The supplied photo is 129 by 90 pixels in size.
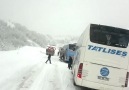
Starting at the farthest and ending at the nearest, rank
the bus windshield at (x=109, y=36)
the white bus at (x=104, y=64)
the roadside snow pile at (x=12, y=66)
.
→ 1. the roadside snow pile at (x=12, y=66)
2. the bus windshield at (x=109, y=36)
3. the white bus at (x=104, y=64)

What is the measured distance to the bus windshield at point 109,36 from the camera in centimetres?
1312

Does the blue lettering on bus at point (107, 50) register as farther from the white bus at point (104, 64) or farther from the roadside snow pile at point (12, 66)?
the roadside snow pile at point (12, 66)

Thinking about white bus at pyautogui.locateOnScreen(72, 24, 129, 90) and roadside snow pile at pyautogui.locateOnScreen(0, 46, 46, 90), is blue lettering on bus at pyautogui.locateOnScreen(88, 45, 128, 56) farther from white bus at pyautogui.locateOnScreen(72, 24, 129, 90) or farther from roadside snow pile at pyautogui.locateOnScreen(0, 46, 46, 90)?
roadside snow pile at pyautogui.locateOnScreen(0, 46, 46, 90)

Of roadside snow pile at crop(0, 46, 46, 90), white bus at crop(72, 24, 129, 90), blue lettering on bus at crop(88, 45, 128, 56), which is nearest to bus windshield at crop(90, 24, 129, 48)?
white bus at crop(72, 24, 129, 90)

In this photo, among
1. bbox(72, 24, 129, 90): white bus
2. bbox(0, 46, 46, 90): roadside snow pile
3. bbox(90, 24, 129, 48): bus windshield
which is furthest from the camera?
bbox(0, 46, 46, 90): roadside snow pile

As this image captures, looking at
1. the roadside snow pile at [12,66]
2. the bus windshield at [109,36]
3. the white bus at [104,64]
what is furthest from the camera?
the roadside snow pile at [12,66]

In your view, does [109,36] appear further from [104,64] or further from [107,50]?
[104,64]

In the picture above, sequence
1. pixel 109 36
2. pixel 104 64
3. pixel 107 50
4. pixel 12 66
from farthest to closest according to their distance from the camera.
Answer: pixel 12 66
pixel 109 36
pixel 107 50
pixel 104 64

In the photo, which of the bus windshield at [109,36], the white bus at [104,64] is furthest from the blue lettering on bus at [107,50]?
the bus windshield at [109,36]

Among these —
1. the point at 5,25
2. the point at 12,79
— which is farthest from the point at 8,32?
the point at 12,79

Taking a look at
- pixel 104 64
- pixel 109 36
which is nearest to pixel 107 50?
pixel 104 64

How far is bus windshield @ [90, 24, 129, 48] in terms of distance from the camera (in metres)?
13.1

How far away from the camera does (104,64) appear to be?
1284 cm

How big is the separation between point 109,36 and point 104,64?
143 cm
